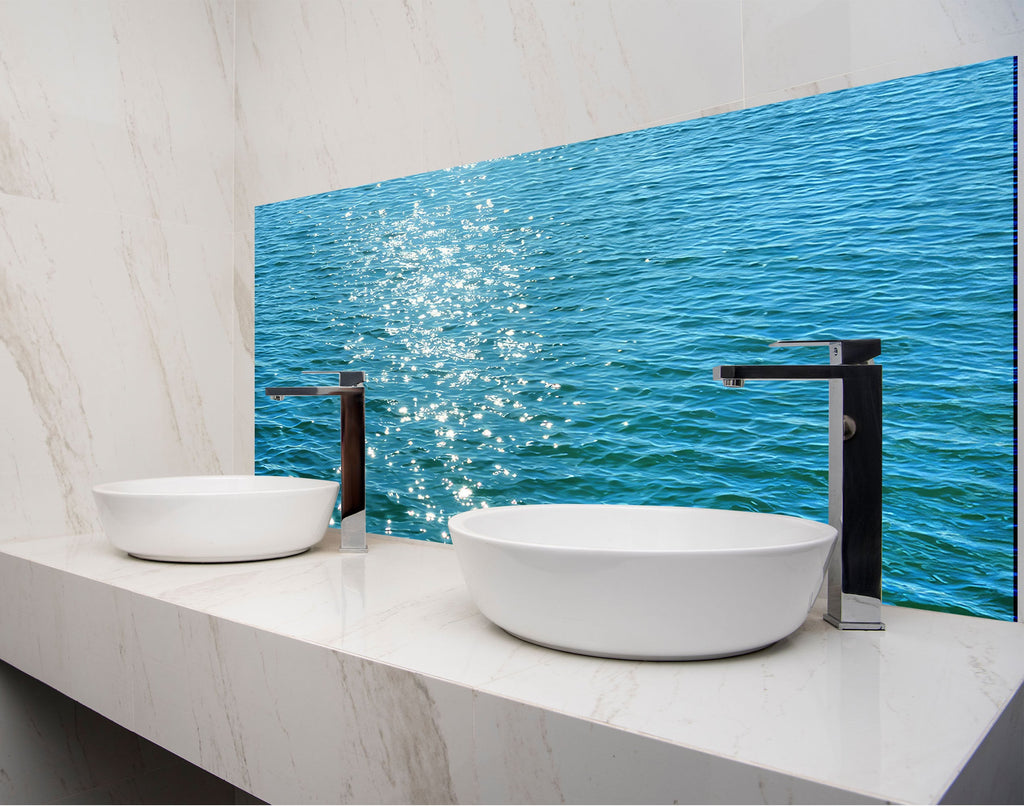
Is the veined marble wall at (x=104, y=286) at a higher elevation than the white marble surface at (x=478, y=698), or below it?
higher

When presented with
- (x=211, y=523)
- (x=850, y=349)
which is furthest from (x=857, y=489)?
(x=211, y=523)

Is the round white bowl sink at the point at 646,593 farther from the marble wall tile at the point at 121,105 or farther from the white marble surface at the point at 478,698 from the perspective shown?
the marble wall tile at the point at 121,105

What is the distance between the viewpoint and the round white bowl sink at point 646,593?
0.87 meters

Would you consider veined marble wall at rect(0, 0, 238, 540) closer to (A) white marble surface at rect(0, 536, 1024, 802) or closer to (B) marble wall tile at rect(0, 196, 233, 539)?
(B) marble wall tile at rect(0, 196, 233, 539)

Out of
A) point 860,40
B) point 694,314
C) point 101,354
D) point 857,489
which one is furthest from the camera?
point 101,354

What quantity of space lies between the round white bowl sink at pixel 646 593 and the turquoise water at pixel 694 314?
0.33 m

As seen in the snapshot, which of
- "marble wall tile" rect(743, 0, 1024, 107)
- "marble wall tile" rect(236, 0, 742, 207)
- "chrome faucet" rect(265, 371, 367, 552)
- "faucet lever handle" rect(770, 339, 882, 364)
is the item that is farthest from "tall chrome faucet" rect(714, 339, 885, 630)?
"chrome faucet" rect(265, 371, 367, 552)

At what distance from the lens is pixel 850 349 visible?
1122 mm

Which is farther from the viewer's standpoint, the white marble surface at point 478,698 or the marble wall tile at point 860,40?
the marble wall tile at point 860,40

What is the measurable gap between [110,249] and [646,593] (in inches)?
69.1

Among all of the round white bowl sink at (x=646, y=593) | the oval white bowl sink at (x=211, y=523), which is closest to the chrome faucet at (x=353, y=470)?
the oval white bowl sink at (x=211, y=523)

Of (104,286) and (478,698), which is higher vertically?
(104,286)

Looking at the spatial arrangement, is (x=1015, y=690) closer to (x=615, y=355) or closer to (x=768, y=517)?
(x=768, y=517)

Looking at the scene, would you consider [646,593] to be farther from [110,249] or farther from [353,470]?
[110,249]
